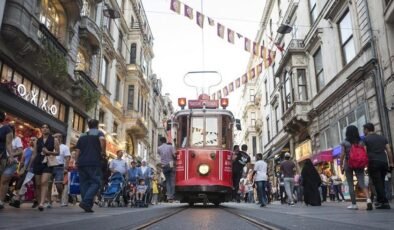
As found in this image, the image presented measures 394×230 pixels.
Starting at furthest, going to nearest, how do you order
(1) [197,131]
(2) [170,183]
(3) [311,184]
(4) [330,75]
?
(4) [330,75] < (3) [311,184] < (1) [197,131] < (2) [170,183]

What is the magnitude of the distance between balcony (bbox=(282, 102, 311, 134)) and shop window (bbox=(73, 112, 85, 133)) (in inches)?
516

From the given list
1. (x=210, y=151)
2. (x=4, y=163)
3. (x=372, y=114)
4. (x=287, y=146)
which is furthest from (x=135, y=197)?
(x=287, y=146)

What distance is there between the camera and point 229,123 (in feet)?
37.4

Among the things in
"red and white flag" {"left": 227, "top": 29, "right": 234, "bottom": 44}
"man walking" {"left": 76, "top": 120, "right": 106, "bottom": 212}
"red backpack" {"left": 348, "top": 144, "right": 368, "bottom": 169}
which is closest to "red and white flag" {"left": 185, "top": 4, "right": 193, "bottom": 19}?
"red and white flag" {"left": 227, "top": 29, "right": 234, "bottom": 44}

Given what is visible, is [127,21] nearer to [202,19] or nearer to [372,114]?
[202,19]

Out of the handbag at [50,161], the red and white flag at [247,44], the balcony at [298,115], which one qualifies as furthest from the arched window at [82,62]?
the handbag at [50,161]

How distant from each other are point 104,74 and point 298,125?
44.5 ft

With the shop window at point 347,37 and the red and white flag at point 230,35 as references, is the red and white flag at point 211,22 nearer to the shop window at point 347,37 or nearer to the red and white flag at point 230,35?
the red and white flag at point 230,35

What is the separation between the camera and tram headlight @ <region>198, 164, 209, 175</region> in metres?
10.5

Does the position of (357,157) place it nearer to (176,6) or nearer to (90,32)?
(176,6)

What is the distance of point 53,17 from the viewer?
16953 mm

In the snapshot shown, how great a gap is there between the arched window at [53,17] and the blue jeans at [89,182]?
10.3 m

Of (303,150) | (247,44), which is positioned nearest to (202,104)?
(247,44)

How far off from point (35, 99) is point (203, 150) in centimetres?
805
